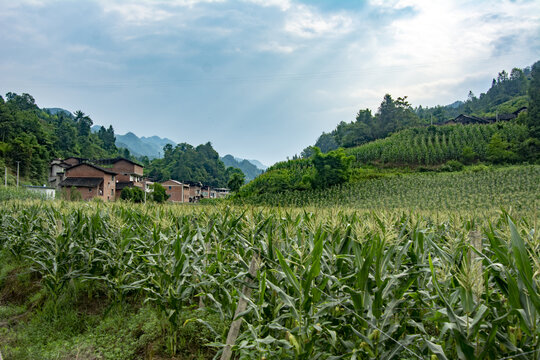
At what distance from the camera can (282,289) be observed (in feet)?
7.93

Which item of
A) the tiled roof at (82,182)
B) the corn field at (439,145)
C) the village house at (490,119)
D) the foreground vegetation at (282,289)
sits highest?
the village house at (490,119)

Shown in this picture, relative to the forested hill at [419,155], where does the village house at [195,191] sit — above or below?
below

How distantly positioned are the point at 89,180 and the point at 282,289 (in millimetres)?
41048

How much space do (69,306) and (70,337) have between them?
806 mm

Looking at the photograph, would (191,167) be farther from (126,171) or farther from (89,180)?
(89,180)

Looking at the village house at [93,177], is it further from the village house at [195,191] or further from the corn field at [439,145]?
the corn field at [439,145]

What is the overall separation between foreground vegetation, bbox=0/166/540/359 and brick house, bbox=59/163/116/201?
32022mm

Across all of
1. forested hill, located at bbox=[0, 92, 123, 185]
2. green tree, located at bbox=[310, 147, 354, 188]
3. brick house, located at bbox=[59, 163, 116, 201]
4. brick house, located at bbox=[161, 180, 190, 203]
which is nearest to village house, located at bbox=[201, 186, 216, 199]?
brick house, located at bbox=[161, 180, 190, 203]

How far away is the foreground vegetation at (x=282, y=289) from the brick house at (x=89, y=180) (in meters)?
32.0

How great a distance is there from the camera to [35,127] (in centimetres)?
4841

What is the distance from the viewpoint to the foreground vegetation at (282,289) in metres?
1.74

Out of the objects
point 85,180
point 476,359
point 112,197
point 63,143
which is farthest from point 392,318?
point 63,143

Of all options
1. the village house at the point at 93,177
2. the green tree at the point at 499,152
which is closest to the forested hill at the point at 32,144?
the village house at the point at 93,177

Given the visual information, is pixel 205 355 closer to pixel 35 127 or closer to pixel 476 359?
pixel 476 359
